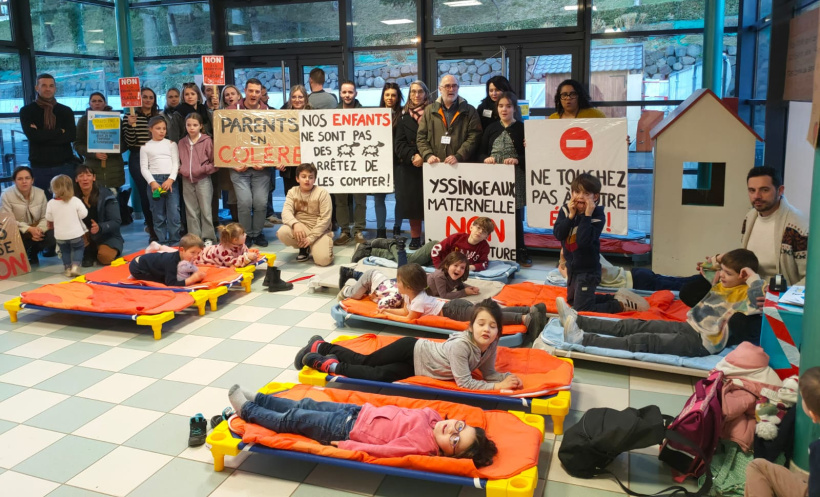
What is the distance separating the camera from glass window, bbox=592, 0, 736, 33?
7.92 meters

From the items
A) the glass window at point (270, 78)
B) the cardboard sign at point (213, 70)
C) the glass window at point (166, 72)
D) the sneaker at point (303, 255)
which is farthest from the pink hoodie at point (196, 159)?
the glass window at point (166, 72)

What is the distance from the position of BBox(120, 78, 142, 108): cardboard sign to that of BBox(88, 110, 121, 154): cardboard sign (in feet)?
0.97

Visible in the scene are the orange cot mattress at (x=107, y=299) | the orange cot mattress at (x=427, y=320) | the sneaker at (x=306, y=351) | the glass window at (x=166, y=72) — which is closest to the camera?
the sneaker at (x=306, y=351)

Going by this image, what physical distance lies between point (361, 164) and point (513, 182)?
70.8 inches

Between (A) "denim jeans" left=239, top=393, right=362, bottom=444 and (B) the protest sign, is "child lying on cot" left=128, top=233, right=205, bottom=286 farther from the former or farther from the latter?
(A) "denim jeans" left=239, top=393, right=362, bottom=444

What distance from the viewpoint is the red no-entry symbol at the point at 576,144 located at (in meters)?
6.33

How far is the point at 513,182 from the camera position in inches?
263

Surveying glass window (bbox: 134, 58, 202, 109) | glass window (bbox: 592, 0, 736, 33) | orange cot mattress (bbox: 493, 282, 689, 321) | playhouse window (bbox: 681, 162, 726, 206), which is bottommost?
orange cot mattress (bbox: 493, 282, 689, 321)

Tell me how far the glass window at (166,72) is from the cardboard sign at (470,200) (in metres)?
4.89

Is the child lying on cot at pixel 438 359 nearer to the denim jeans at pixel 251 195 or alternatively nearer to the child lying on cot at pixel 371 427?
the child lying on cot at pixel 371 427

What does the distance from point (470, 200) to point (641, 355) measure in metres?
3.04

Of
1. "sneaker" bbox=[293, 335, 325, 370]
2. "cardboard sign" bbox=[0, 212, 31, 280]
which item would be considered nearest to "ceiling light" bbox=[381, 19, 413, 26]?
"cardboard sign" bbox=[0, 212, 31, 280]

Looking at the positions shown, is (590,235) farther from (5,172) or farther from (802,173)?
(5,172)

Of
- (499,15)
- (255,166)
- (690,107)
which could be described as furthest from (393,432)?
(499,15)
